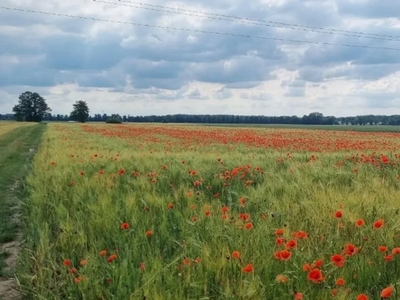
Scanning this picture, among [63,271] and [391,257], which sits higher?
[391,257]

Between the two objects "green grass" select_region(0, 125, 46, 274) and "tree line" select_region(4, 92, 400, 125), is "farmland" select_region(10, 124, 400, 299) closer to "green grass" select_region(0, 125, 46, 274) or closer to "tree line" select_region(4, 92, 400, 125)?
"green grass" select_region(0, 125, 46, 274)

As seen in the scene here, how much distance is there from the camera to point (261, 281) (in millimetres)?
3043

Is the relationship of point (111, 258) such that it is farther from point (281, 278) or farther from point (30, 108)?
point (30, 108)

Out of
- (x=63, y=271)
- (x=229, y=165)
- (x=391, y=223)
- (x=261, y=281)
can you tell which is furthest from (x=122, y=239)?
(x=229, y=165)

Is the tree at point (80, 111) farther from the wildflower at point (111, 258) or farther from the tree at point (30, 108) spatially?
the wildflower at point (111, 258)

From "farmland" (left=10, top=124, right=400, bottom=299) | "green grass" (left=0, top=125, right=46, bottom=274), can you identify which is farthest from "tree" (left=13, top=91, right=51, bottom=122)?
"farmland" (left=10, top=124, right=400, bottom=299)

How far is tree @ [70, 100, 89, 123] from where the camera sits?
401 feet

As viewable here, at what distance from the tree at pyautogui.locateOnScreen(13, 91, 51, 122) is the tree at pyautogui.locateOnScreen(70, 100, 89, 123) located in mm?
9847

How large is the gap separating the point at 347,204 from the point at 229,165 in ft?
15.2

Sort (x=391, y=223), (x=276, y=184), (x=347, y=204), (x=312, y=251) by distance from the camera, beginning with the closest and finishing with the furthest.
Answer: (x=312, y=251)
(x=391, y=223)
(x=347, y=204)
(x=276, y=184)

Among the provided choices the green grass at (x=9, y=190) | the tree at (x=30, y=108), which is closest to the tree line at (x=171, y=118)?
the tree at (x=30, y=108)

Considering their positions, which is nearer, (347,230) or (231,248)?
(231,248)

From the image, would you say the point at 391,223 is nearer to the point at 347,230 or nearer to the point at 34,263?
the point at 347,230

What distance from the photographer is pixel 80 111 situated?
12256 centimetres
